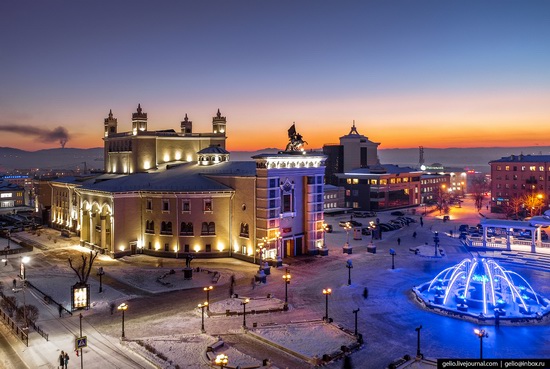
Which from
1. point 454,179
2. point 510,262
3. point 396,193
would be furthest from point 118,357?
point 454,179

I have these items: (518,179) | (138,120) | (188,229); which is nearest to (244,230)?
(188,229)

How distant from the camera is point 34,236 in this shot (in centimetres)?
7481

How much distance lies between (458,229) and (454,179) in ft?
361

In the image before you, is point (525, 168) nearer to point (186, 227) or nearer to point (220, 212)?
point (220, 212)

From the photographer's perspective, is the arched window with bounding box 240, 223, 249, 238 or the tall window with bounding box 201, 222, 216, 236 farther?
the tall window with bounding box 201, 222, 216, 236

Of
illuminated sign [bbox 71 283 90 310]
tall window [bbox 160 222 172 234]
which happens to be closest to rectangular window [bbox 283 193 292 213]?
tall window [bbox 160 222 172 234]

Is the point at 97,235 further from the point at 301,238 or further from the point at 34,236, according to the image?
the point at 301,238

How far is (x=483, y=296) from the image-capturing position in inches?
1453

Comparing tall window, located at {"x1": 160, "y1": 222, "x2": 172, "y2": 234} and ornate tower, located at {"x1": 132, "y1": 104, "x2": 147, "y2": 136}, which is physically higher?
ornate tower, located at {"x1": 132, "y1": 104, "x2": 147, "y2": 136}

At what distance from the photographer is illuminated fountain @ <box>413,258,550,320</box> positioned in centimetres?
3581

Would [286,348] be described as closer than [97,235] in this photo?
Yes

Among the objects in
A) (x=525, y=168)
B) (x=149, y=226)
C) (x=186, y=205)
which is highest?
(x=525, y=168)

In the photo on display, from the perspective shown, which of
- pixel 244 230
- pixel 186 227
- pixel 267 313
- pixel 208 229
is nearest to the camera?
pixel 267 313

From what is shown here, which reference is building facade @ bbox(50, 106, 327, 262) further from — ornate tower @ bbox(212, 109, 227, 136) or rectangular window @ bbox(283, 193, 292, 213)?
ornate tower @ bbox(212, 109, 227, 136)
